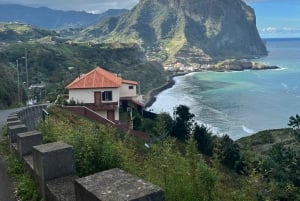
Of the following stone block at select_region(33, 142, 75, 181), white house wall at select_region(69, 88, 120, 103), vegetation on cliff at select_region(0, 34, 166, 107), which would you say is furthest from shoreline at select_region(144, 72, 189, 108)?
stone block at select_region(33, 142, 75, 181)

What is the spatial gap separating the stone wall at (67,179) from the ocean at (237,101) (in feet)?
185

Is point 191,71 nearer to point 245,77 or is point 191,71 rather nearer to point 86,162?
point 245,77

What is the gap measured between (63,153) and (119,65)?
13710 centimetres

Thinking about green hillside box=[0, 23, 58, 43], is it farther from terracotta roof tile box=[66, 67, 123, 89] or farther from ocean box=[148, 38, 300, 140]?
terracotta roof tile box=[66, 67, 123, 89]

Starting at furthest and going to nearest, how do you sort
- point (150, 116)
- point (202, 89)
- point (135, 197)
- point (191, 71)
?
point (191, 71) < point (202, 89) < point (150, 116) < point (135, 197)

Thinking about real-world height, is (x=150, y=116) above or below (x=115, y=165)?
below

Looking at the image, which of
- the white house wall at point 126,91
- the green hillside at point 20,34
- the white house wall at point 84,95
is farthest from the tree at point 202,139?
the green hillside at point 20,34

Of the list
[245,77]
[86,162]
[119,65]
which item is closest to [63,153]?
[86,162]

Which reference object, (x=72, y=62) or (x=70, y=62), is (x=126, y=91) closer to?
(x=70, y=62)

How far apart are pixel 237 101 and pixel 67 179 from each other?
9833 cm

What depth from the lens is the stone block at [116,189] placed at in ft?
14.4

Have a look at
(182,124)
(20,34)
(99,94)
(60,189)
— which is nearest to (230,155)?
(182,124)

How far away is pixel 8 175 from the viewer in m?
9.34

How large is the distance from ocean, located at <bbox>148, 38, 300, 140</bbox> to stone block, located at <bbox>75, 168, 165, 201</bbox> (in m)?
59.9
